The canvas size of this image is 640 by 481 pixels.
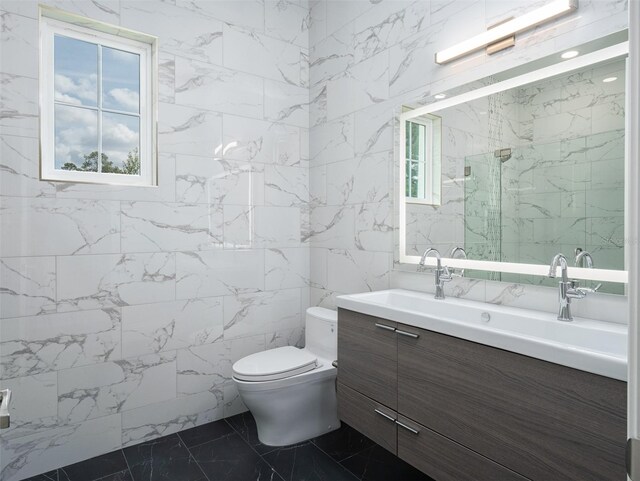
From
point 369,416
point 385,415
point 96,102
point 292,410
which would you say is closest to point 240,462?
point 292,410

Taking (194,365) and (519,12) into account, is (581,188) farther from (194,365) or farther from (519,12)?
(194,365)

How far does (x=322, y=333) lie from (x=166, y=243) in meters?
1.12

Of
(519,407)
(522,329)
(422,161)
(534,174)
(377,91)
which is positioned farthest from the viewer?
(377,91)

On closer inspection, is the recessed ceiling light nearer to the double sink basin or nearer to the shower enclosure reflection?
the shower enclosure reflection

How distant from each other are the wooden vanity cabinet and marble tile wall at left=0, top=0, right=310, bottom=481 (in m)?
0.99

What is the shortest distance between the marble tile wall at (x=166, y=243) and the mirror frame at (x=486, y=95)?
20 cm

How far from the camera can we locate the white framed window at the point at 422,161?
86.2 inches

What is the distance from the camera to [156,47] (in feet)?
7.99

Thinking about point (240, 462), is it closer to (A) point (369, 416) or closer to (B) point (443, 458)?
(A) point (369, 416)

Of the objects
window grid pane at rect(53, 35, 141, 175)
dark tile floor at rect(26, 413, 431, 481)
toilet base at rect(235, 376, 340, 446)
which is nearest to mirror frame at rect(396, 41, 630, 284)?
toilet base at rect(235, 376, 340, 446)

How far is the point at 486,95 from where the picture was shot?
6.31 feet

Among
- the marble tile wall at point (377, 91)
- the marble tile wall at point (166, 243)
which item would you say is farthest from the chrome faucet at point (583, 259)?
the marble tile wall at point (166, 243)

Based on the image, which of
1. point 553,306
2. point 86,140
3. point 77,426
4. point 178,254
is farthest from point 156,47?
point 553,306

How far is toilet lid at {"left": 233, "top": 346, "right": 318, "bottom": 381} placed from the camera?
2.19 metres
